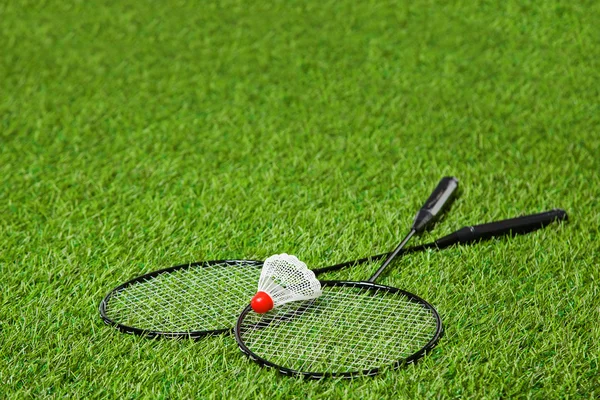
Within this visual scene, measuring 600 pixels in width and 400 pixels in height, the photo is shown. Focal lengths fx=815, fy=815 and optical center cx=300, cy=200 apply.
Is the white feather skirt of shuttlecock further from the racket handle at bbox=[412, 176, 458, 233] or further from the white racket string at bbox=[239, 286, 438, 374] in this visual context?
the racket handle at bbox=[412, 176, 458, 233]

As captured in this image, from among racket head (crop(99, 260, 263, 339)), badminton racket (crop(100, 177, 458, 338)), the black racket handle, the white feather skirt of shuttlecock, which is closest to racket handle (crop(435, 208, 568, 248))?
the black racket handle

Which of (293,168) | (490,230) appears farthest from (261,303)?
(293,168)

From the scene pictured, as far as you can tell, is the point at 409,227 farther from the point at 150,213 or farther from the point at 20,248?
the point at 20,248

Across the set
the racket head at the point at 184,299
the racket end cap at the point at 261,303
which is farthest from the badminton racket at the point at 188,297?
the racket end cap at the point at 261,303

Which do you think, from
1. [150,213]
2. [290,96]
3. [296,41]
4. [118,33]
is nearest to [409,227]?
[150,213]

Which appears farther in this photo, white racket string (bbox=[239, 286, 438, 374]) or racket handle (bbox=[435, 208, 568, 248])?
racket handle (bbox=[435, 208, 568, 248])

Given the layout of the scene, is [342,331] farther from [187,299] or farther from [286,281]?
[187,299]

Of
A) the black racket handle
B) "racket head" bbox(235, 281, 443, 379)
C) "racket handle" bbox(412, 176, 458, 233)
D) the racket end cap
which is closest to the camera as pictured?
"racket head" bbox(235, 281, 443, 379)
